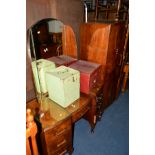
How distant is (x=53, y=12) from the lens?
2.01m

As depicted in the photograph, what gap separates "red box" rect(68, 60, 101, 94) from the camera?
77.9 inches

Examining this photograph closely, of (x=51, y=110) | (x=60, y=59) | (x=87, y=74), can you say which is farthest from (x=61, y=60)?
(x=51, y=110)

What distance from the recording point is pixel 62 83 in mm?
1601

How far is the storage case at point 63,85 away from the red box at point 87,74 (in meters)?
0.20

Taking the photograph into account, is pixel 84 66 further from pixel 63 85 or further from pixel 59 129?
pixel 59 129

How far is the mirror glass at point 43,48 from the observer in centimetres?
175

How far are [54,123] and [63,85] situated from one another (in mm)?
384

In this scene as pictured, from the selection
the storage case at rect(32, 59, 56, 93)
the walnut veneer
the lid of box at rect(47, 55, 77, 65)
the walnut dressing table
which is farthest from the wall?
the lid of box at rect(47, 55, 77, 65)

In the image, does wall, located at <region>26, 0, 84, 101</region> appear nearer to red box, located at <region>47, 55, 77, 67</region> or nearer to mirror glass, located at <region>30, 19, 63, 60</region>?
mirror glass, located at <region>30, 19, 63, 60</region>

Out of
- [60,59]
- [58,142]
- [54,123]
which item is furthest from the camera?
[60,59]

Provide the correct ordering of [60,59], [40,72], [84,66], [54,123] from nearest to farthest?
1. [54,123]
2. [40,72]
3. [84,66]
4. [60,59]

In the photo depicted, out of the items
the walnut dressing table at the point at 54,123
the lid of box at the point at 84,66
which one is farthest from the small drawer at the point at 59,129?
the lid of box at the point at 84,66

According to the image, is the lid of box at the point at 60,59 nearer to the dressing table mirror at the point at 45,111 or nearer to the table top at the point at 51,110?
the dressing table mirror at the point at 45,111
